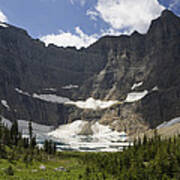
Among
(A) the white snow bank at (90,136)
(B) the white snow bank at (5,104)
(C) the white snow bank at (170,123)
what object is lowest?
(A) the white snow bank at (90,136)

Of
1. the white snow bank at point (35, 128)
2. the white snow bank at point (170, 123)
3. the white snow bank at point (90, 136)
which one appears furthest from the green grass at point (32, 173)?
the white snow bank at point (35, 128)

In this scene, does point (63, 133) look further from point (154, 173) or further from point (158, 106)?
point (154, 173)

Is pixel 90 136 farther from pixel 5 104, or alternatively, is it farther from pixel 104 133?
pixel 5 104


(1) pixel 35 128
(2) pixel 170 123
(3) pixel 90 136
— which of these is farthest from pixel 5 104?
(2) pixel 170 123

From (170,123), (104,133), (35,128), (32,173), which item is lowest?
(32,173)

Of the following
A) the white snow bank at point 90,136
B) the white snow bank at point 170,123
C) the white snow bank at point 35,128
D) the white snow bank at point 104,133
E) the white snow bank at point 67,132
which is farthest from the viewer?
the white snow bank at point 35,128

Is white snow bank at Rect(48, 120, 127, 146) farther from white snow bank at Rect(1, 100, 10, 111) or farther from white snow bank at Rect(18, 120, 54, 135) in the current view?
white snow bank at Rect(1, 100, 10, 111)

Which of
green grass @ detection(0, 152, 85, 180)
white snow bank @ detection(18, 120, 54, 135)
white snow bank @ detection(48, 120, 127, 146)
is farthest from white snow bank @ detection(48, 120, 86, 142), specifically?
green grass @ detection(0, 152, 85, 180)

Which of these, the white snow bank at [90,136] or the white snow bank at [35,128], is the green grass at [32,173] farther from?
the white snow bank at [35,128]

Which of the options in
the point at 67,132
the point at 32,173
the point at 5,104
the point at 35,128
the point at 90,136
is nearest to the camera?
the point at 32,173

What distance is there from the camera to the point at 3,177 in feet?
75.3

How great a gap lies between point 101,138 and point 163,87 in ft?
221

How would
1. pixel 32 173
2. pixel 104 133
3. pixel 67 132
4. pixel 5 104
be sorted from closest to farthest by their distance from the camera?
1. pixel 32 173
2. pixel 104 133
3. pixel 5 104
4. pixel 67 132

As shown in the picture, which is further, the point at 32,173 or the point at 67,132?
the point at 67,132
